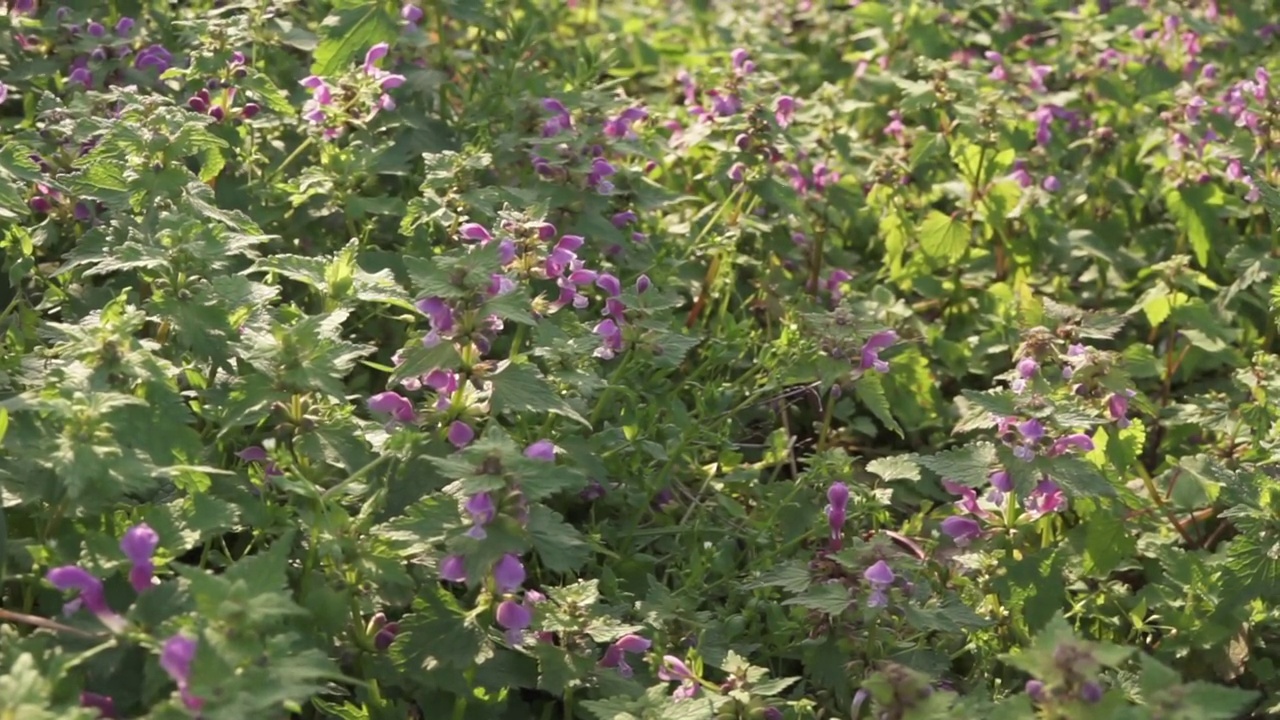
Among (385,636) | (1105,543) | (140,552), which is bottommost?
(1105,543)

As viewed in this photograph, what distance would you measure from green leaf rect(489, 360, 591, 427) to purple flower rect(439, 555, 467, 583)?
0.94ft

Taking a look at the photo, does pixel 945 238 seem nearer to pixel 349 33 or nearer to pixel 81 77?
pixel 349 33

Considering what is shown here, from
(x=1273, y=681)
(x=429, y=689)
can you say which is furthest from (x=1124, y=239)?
(x=429, y=689)

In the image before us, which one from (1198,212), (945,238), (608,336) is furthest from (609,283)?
(1198,212)

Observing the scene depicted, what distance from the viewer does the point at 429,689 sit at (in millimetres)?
2668

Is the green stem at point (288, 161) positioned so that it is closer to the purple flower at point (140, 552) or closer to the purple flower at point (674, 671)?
the purple flower at point (140, 552)

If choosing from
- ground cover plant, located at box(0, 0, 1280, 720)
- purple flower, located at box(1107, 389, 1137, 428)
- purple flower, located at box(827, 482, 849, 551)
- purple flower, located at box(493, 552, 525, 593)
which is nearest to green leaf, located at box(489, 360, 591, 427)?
ground cover plant, located at box(0, 0, 1280, 720)

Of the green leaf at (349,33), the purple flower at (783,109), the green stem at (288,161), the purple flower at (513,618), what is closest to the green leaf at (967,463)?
the purple flower at (513,618)

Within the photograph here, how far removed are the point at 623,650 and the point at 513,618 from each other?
27cm

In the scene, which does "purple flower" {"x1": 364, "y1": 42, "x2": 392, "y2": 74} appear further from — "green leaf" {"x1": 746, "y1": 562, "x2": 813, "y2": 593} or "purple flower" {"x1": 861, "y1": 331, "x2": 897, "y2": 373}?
"green leaf" {"x1": 746, "y1": 562, "x2": 813, "y2": 593}

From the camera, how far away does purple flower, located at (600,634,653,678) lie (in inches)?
104

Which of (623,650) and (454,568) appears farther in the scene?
(623,650)

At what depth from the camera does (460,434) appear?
8.59 ft

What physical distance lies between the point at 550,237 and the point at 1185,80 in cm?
285
